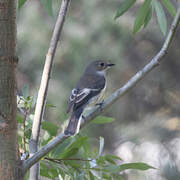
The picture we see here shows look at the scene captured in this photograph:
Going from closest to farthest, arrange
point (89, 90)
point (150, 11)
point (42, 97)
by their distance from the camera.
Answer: point (42, 97)
point (150, 11)
point (89, 90)

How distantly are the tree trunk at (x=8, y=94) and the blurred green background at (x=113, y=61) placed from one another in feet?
10.9

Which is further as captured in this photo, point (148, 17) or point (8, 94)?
point (148, 17)

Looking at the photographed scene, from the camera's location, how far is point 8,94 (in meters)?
1.22

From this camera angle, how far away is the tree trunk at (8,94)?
1.21 m

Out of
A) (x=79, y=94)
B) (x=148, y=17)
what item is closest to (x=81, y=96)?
(x=79, y=94)

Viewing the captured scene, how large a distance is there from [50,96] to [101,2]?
4.88ft

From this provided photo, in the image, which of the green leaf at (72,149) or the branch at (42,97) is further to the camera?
the green leaf at (72,149)

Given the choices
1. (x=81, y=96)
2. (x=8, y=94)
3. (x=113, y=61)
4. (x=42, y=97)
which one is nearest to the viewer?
(x=8, y=94)

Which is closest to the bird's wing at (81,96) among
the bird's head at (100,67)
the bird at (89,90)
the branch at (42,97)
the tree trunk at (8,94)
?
the bird at (89,90)

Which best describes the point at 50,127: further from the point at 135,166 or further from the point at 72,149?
the point at 135,166

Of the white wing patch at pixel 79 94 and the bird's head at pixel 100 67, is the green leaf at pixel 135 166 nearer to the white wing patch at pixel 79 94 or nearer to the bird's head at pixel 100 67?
the white wing patch at pixel 79 94

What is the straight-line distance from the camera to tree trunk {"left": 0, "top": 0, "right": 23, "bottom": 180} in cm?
121

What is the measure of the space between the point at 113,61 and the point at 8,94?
358 cm

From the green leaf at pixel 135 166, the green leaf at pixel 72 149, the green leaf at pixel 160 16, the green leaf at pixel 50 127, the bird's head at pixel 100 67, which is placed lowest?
the green leaf at pixel 135 166
